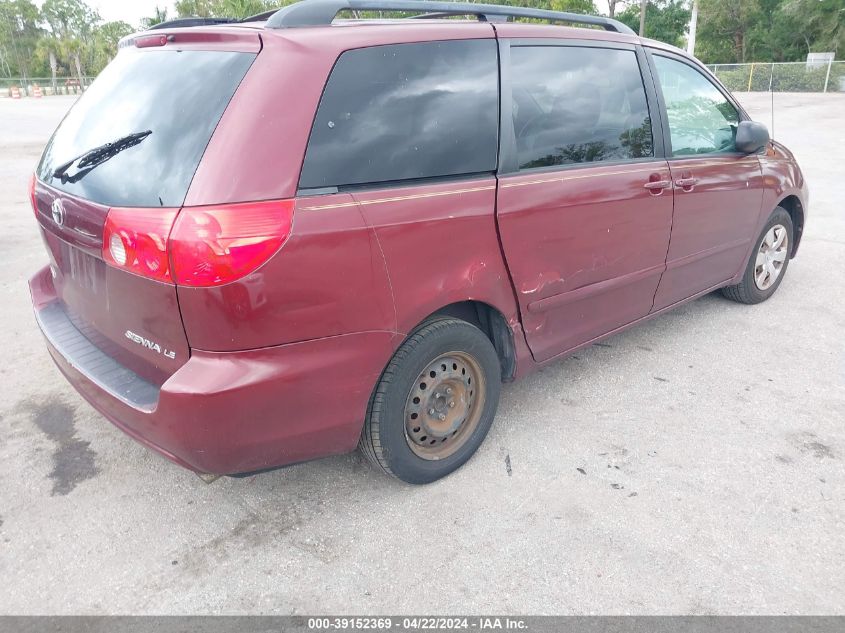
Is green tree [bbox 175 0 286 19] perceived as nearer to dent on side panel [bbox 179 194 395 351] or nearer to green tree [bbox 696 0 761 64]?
green tree [bbox 696 0 761 64]

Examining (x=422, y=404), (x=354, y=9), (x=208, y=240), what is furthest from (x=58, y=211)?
(x=422, y=404)

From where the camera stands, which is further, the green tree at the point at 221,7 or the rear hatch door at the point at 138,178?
the green tree at the point at 221,7

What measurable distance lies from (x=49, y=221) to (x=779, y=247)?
4.65 metres

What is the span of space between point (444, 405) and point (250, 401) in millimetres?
948

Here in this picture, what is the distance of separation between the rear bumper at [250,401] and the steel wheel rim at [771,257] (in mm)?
3414

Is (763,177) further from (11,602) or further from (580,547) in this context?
(11,602)

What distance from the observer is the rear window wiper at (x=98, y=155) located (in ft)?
7.82

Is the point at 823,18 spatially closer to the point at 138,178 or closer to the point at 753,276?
the point at 753,276

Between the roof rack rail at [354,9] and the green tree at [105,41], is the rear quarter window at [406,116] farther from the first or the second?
the green tree at [105,41]

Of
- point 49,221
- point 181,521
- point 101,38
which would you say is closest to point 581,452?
point 181,521

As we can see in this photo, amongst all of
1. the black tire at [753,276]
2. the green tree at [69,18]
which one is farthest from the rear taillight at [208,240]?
the green tree at [69,18]

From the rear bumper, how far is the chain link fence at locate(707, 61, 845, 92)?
32277 millimetres

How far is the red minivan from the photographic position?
212 cm

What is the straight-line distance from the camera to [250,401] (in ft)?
7.07
